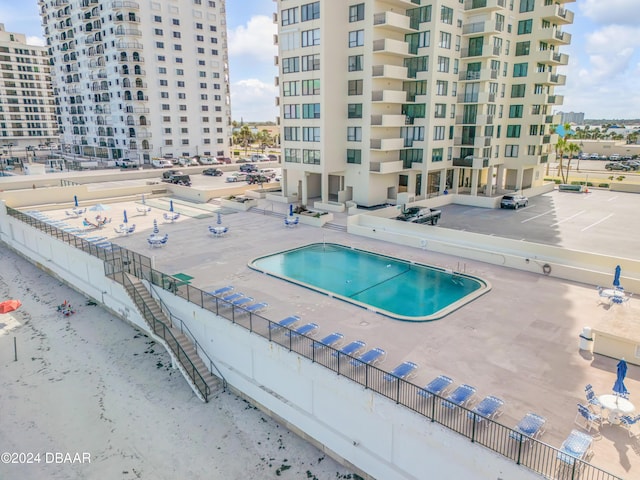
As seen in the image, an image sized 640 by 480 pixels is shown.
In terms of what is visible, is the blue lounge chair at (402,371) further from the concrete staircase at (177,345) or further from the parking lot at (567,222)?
the parking lot at (567,222)

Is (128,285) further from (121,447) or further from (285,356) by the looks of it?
(285,356)

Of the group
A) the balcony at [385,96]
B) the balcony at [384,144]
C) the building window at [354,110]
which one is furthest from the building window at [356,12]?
the balcony at [384,144]

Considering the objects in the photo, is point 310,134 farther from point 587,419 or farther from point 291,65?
point 587,419

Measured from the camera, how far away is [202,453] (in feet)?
55.4

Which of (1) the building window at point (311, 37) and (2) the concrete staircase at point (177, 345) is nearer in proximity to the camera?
(2) the concrete staircase at point (177, 345)

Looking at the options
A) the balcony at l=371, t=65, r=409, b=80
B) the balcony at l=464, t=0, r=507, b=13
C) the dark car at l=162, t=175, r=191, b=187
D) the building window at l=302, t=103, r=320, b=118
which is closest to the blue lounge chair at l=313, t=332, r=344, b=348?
the building window at l=302, t=103, r=320, b=118

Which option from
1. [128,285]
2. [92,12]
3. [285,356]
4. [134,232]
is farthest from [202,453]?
[92,12]

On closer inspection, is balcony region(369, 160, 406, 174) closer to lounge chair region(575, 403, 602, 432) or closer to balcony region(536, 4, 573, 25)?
balcony region(536, 4, 573, 25)

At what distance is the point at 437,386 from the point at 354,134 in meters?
33.4

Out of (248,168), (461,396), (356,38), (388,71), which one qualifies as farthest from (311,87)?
(461,396)

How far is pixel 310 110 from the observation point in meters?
42.8

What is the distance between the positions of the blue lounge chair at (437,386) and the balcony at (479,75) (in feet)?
136

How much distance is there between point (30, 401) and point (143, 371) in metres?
4.89

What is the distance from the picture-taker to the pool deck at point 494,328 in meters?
14.1
